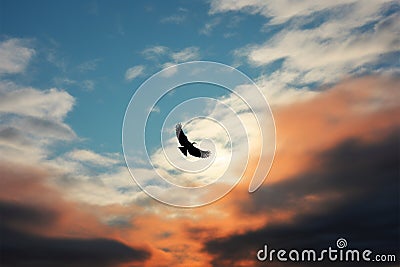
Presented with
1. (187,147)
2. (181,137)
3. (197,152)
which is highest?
(181,137)

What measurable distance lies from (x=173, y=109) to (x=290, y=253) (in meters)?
19.3

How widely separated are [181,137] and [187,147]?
1206 mm

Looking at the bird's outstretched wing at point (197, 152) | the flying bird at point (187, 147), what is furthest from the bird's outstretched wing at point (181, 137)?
the bird's outstretched wing at point (197, 152)

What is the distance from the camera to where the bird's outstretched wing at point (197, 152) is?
5007 cm

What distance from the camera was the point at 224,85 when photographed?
171ft

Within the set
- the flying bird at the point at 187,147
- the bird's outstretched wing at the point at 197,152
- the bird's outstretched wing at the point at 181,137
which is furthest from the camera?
the bird's outstretched wing at the point at 197,152

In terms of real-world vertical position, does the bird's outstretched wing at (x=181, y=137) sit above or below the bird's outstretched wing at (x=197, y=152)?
above

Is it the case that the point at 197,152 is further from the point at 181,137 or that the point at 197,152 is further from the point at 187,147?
the point at 181,137

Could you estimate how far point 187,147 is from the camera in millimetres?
50438

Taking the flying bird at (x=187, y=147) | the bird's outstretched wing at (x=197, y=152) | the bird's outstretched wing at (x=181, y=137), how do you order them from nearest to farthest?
the bird's outstretched wing at (x=181, y=137) → the flying bird at (x=187, y=147) → the bird's outstretched wing at (x=197, y=152)

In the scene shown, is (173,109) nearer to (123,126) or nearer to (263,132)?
(123,126)

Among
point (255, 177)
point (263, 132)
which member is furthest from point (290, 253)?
point (263, 132)

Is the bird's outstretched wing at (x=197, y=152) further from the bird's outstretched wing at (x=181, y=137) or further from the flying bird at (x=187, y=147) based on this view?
the bird's outstretched wing at (x=181, y=137)

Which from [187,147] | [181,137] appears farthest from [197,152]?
[181,137]
